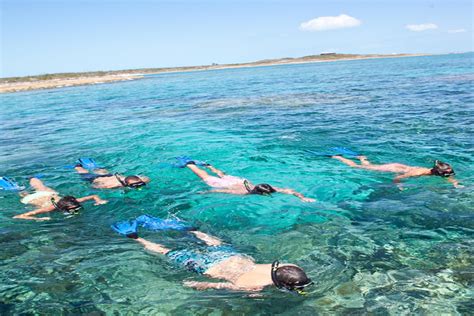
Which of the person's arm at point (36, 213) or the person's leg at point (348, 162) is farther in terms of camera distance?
the person's leg at point (348, 162)

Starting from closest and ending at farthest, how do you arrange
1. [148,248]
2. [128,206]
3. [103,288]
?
[103,288] → [148,248] → [128,206]

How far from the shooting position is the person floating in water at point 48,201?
8.94 meters

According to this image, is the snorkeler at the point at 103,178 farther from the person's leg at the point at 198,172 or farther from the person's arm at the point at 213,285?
the person's arm at the point at 213,285

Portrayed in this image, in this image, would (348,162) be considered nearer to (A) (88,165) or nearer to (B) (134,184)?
(B) (134,184)

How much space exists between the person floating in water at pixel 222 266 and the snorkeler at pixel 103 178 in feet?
7.18

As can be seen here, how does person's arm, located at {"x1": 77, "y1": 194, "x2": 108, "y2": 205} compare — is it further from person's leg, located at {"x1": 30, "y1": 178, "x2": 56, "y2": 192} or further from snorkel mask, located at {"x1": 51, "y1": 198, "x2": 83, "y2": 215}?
person's leg, located at {"x1": 30, "y1": 178, "x2": 56, "y2": 192}

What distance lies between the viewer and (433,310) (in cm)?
488

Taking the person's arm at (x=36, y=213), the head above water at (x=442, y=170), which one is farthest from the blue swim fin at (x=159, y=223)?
the head above water at (x=442, y=170)

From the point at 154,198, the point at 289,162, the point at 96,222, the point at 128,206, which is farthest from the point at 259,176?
the point at 96,222

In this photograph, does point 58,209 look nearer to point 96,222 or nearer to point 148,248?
point 96,222

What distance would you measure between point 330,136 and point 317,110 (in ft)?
24.2

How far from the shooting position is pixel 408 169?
412 inches

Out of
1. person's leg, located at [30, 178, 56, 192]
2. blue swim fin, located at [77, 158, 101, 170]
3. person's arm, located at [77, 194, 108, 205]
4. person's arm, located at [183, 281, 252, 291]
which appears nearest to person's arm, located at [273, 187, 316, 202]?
person's arm, located at [183, 281, 252, 291]

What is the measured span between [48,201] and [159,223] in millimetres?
3699
